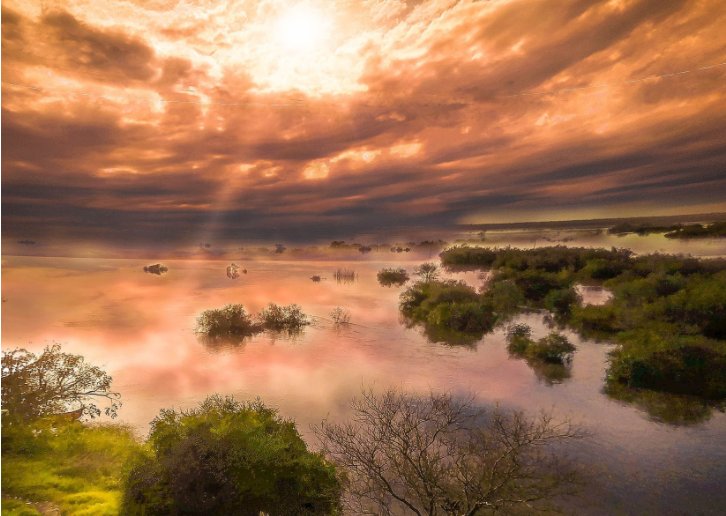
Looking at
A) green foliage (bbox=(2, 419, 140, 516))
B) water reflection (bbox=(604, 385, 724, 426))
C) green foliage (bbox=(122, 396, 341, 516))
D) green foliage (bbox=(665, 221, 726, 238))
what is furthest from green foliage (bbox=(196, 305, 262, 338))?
green foliage (bbox=(665, 221, 726, 238))

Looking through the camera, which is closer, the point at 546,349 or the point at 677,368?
the point at 677,368

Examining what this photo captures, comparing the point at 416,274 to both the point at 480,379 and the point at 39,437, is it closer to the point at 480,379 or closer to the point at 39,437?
the point at 480,379

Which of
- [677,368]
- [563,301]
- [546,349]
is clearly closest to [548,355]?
[546,349]

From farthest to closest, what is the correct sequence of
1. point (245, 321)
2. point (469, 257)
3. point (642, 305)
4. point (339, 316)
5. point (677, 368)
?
point (469, 257), point (339, 316), point (245, 321), point (642, 305), point (677, 368)

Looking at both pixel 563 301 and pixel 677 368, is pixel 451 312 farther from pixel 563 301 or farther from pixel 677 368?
pixel 677 368

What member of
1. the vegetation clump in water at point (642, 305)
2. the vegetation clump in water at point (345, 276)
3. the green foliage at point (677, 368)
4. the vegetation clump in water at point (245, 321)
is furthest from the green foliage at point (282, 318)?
the vegetation clump in water at point (345, 276)

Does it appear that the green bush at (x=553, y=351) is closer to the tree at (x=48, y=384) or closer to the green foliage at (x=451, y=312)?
the green foliage at (x=451, y=312)

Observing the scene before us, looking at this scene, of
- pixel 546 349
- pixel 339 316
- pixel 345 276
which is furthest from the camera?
pixel 345 276
